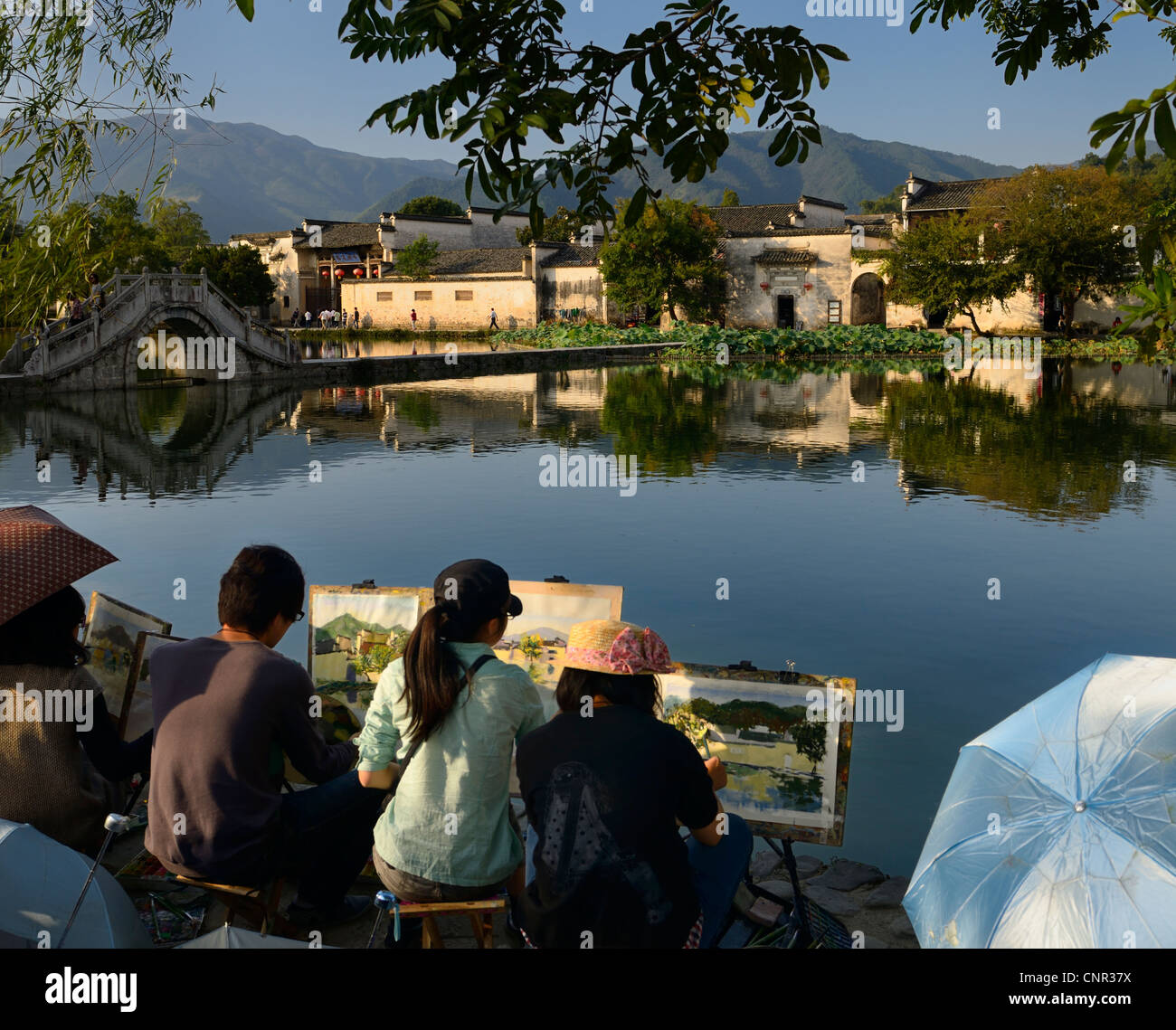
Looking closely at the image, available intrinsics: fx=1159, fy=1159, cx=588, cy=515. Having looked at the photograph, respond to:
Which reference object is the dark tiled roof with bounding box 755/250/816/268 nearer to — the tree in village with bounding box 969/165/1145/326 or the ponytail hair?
the tree in village with bounding box 969/165/1145/326

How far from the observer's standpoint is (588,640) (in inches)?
126

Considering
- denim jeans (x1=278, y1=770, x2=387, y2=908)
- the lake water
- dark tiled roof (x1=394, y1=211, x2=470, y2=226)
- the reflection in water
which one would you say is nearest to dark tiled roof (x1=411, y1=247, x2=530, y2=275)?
dark tiled roof (x1=394, y1=211, x2=470, y2=226)

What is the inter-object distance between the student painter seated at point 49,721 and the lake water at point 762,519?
321 cm

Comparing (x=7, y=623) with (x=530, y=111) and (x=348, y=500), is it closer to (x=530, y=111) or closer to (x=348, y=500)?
(x=530, y=111)

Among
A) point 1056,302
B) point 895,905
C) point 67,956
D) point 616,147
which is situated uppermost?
point 1056,302

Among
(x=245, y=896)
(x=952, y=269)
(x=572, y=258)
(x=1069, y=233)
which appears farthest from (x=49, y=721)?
(x=572, y=258)

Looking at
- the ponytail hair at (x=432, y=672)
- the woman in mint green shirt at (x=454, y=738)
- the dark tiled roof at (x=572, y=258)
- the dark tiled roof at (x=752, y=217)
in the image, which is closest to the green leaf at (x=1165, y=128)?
the woman in mint green shirt at (x=454, y=738)

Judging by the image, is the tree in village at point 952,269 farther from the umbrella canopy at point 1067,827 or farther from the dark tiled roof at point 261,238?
the umbrella canopy at point 1067,827

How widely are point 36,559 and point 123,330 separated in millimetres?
27173

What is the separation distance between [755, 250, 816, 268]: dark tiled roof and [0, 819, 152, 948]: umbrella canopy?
50.4 metres

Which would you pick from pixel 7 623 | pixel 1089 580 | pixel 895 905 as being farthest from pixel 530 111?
pixel 1089 580

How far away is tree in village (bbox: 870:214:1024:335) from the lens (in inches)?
1660

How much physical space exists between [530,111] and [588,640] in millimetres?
2150

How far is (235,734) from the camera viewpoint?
3.42m
